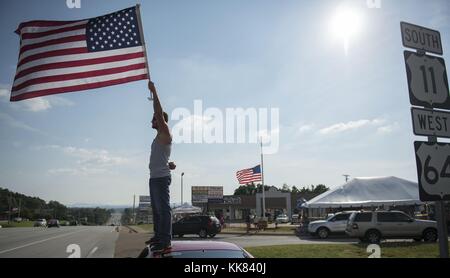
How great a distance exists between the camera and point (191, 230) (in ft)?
98.1

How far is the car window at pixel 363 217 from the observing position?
22.9 metres

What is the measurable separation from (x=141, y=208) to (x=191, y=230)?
7923 cm

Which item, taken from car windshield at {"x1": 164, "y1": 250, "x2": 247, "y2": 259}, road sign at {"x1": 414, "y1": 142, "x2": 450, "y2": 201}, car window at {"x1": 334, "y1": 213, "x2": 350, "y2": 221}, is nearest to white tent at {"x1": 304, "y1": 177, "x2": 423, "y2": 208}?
car window at {"x1": 334, "y1": 213, "x2": 350, "y2": 221}

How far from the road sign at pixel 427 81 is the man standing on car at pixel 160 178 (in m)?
2.89

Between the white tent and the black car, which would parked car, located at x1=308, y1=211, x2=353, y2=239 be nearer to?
the white tent

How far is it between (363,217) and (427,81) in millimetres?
20228

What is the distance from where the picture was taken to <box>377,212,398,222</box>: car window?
2289cm

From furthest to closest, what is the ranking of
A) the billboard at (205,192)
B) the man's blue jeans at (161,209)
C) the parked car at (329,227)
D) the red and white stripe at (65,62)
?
the billboard at (205,192) < the parked car at (329,227) < the red and white stripe at (65,62) < the man's blue jeans at (161,209)

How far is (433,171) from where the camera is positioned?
4059 millimetres

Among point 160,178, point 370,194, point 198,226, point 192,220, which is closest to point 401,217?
point 370,194

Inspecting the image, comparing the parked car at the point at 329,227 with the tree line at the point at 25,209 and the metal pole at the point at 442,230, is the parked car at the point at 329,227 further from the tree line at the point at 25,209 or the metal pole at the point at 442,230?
the tree line at the point at 25,209

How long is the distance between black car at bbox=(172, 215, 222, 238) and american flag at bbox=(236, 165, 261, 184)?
34.0 ft

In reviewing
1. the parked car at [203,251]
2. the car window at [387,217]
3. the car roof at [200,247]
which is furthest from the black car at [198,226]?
the parked car at [203,251]
